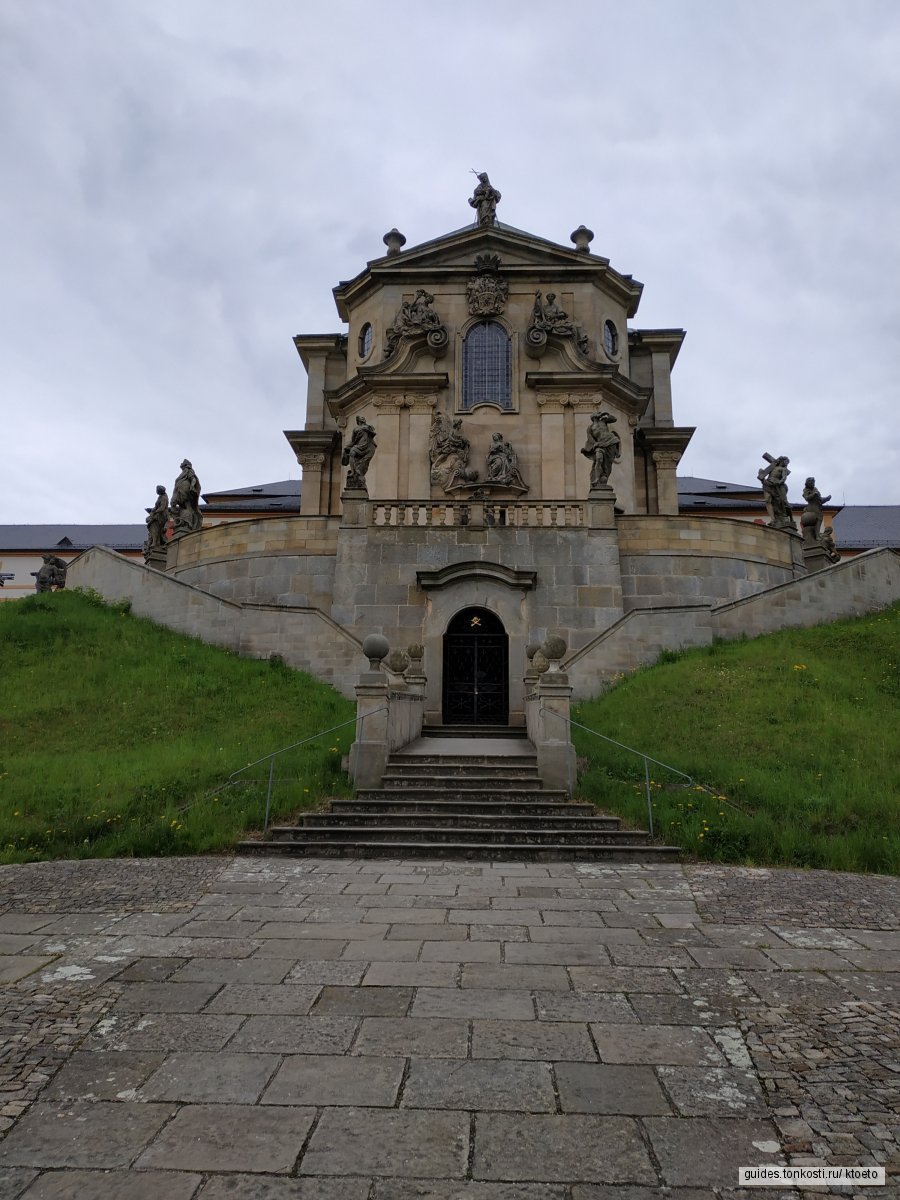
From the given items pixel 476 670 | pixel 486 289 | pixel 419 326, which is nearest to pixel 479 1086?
pixel 476 670

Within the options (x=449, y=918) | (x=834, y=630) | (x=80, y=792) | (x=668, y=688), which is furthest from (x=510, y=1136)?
(x=834, y=630)

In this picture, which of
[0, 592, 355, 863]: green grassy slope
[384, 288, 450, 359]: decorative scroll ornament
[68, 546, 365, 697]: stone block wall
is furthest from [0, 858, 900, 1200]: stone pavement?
[384, 288, 450, 359]: decorative scroll ornament

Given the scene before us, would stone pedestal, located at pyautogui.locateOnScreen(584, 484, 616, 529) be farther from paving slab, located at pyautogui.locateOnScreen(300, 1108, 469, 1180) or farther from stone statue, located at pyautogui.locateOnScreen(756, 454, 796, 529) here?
paving slab, located at pyautogui.locateOnScreen(300, 1108, 469, 1180)

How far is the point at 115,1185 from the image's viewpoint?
341 cm

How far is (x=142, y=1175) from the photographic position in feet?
11.4

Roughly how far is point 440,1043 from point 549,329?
28.0m

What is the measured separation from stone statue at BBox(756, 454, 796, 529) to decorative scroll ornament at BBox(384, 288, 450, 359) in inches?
484

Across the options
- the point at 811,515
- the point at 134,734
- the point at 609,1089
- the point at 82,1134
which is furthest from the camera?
the point at 811,515

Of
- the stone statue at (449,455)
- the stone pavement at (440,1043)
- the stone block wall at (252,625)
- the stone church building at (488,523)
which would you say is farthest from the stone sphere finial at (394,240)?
the stone pavement at (440,1043)

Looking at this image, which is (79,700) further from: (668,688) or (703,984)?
(703,984)

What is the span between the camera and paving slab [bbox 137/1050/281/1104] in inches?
165

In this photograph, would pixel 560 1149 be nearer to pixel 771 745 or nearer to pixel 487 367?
pixel 771 745

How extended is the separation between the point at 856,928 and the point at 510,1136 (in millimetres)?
4950

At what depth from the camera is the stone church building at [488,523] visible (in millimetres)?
20750
